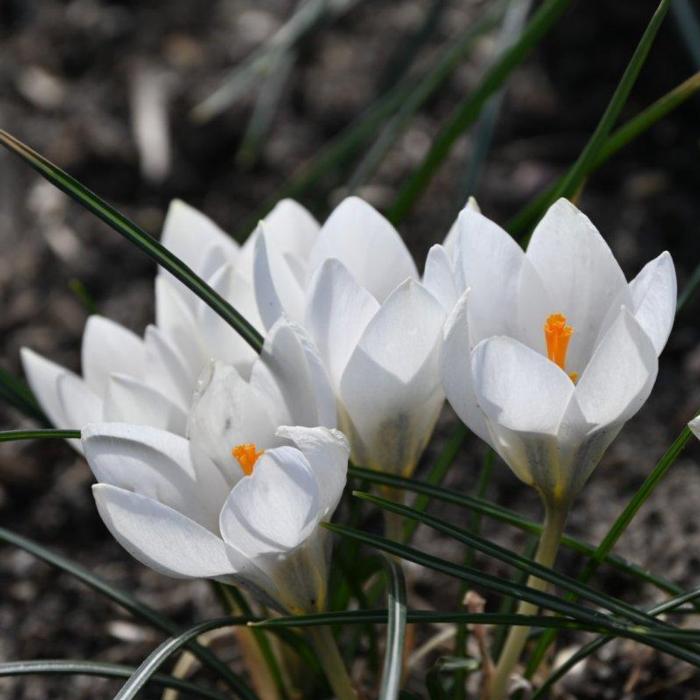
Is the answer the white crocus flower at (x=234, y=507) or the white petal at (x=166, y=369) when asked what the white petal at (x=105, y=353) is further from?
the white crocus flower at (x=234, y=507)

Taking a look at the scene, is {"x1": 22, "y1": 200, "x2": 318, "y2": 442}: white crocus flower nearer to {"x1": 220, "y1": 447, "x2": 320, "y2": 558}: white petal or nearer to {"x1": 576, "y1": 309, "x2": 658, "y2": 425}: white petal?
{"x1": 220, "y1": 447, "x2": 320, "y2": 558}: white petal

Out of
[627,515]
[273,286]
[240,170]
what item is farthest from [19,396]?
[240,170]

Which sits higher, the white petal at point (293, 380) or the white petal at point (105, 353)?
the white petal at point (105, 353)

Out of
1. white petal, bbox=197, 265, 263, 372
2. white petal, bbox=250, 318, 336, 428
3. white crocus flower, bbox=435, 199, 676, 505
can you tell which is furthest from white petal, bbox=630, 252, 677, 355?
white petal, bbox=197, 265, 263, 372

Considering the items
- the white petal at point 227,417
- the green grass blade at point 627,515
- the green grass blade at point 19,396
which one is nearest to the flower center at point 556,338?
the green grass blade at point 627,515

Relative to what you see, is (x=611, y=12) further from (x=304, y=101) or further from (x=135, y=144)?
(x=135, y=144)

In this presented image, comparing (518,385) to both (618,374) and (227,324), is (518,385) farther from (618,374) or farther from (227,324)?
(227,324)
